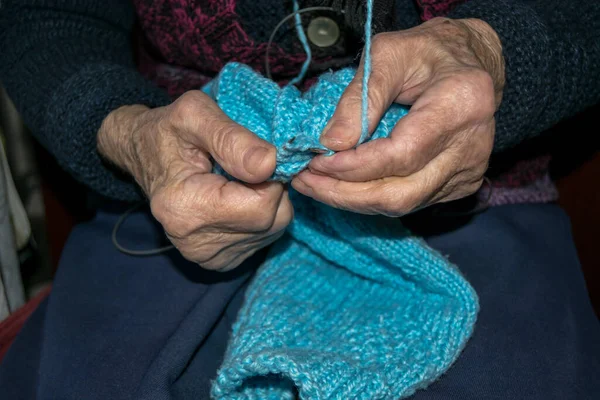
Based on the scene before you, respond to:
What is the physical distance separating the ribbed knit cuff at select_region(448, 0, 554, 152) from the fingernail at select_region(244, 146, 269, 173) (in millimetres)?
355

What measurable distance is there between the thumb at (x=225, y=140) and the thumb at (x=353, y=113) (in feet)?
0.23

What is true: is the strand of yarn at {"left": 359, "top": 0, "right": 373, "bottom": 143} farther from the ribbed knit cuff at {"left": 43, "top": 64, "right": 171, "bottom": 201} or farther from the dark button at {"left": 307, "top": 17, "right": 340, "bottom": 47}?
Answer: the ribbed knit cuff at {"left": 43, "top": 64, "right": 171, "bottom": 201}

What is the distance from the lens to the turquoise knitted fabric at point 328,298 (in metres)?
0.67

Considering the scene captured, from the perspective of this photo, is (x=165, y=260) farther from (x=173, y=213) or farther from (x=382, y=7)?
(x=382, y=7)

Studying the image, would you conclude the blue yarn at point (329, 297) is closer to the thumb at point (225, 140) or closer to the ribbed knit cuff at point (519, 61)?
the thumb at point (225, 140)

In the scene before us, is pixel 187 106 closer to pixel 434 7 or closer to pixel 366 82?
pixel 366 82

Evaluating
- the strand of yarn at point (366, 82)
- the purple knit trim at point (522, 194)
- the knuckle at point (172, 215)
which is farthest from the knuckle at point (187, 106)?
the purple knit trim at point (522, 194)

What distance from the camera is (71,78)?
3.01 feet

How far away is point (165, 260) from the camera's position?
92cm

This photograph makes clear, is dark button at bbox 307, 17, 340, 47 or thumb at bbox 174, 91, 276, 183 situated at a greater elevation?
dark button at bbox 307, 17, 340, 47

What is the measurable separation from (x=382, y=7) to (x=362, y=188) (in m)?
0.26

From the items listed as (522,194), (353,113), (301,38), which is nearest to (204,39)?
(301,38)

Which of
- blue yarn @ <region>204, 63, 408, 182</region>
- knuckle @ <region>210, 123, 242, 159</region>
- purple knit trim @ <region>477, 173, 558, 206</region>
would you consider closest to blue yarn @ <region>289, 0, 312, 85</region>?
blue yarn @ <region>204, 63, 408, 182</region>

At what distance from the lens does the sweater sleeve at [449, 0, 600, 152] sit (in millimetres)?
731
